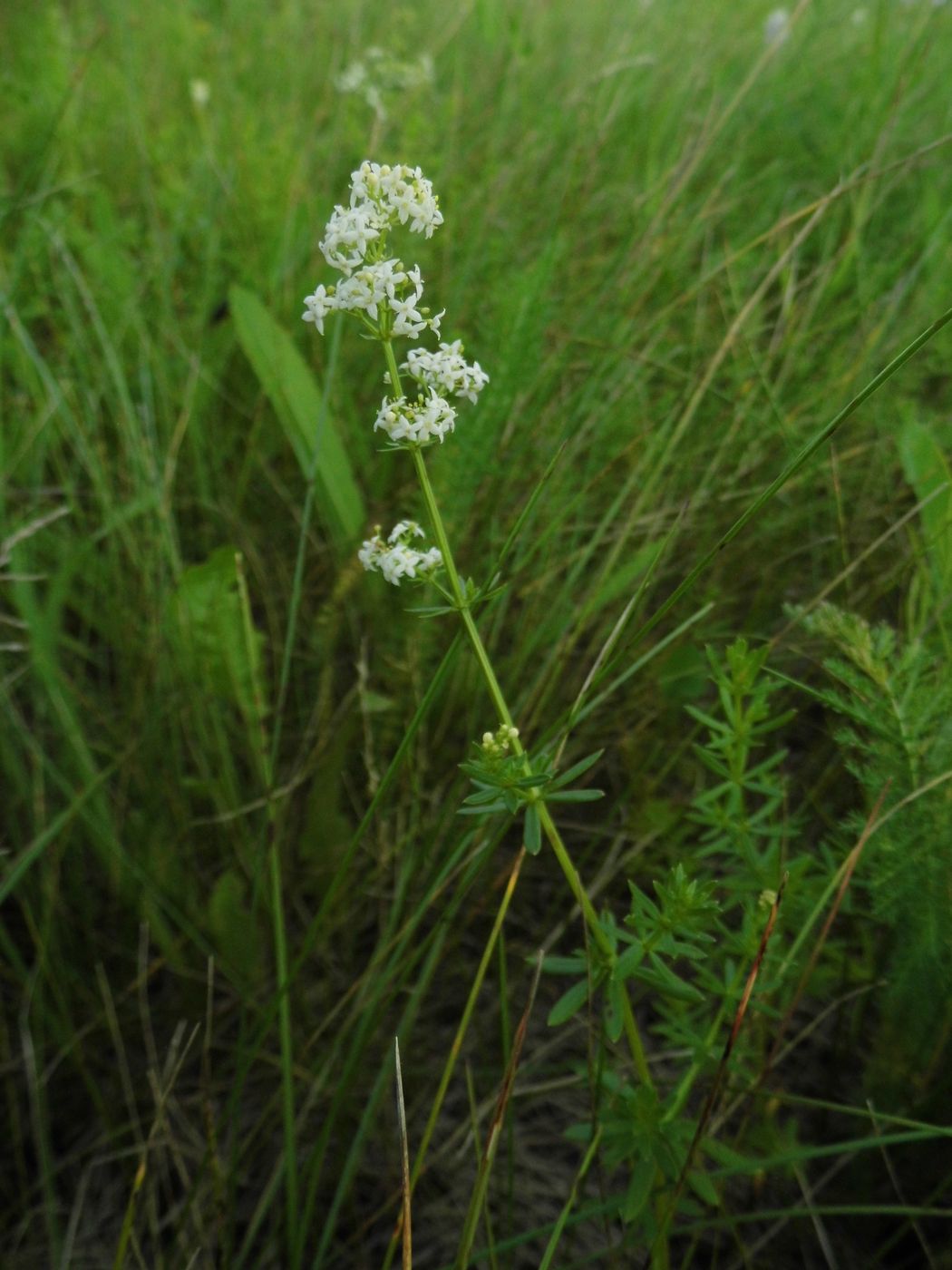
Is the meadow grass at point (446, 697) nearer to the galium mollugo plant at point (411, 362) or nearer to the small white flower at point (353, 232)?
the galium mollugo plant at point (411, 362)

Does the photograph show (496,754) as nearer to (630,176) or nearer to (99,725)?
(99,725)

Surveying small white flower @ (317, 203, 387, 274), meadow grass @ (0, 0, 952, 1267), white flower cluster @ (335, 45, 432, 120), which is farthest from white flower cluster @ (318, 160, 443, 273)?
white flower cluster @ (335, 45, 432, 120)

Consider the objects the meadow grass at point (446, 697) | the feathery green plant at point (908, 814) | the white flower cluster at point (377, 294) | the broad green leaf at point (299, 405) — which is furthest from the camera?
the broad green leaf at point (299, 405)

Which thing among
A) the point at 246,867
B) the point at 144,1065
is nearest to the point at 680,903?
the point at 246,867

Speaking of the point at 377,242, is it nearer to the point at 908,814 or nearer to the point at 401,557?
the point at 401,557

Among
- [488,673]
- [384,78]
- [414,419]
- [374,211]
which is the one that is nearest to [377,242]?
[374,211]

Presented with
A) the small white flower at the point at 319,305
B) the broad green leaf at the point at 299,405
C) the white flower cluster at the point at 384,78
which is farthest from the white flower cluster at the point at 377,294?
the white flower cluster at the point at 384,78

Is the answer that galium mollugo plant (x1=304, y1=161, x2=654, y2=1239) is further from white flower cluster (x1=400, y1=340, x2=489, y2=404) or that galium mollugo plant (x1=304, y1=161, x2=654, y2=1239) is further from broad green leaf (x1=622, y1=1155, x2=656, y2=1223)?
broad green leaf (x1=622, y1=1155, x2=656, y2=1223)
